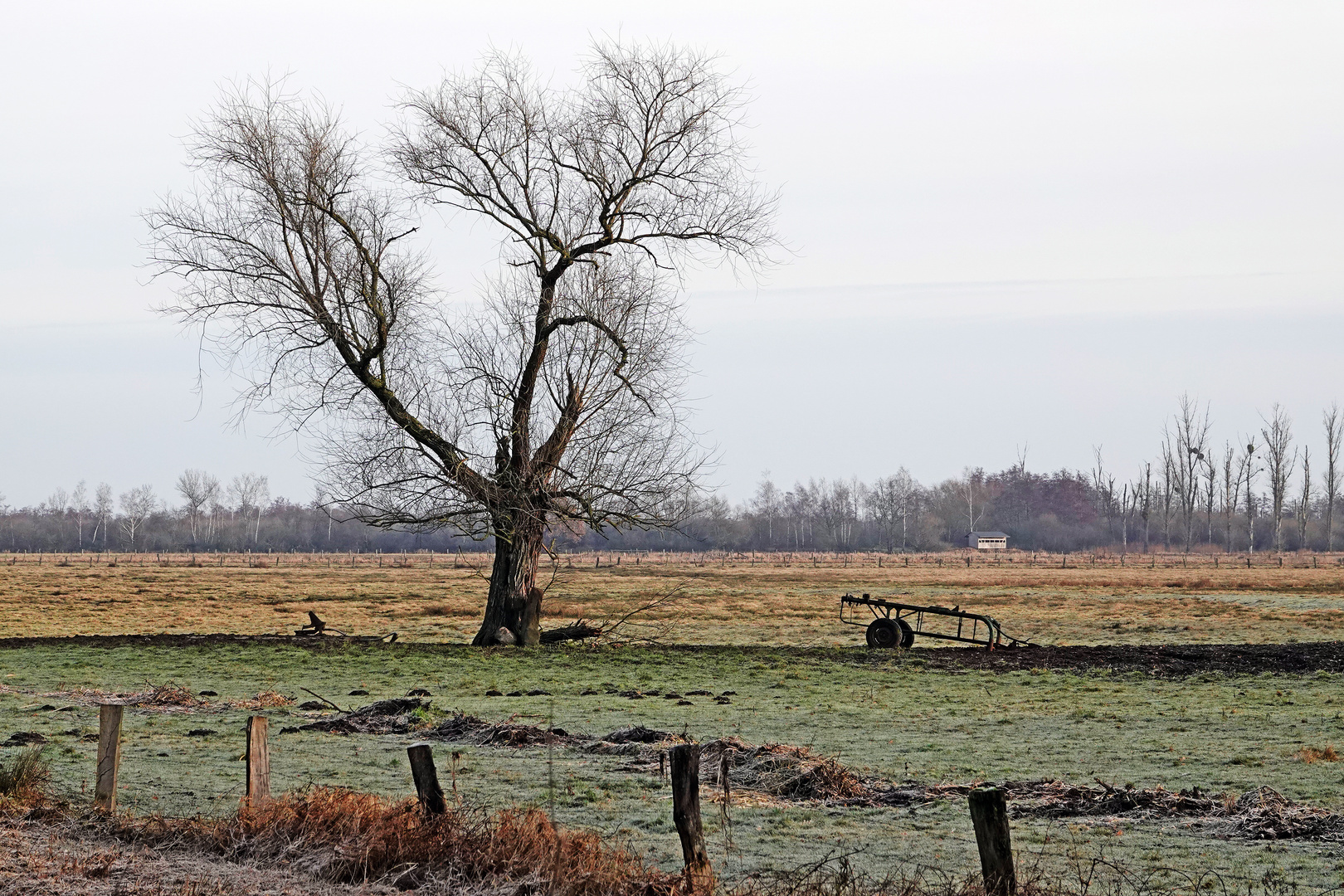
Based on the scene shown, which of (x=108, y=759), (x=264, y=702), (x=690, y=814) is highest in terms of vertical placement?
(x=690, y=814)

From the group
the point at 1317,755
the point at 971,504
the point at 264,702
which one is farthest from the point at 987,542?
the point at 1317,755

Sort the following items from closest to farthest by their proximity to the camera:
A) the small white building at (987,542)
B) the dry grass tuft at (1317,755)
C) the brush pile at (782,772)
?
1. the brush pile at (782,772)
2. the dry grass tuft at (1317,755)
3. the small white building at (987,542)

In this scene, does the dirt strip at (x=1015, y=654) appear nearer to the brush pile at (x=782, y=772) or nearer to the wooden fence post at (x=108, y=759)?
the brush pile at (x=782, y=772)

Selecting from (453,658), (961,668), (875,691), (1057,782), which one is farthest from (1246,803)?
(453,658)

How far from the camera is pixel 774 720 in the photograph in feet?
52.5

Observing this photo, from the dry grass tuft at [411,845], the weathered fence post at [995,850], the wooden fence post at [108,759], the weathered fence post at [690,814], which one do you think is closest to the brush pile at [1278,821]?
the weathered fence post at [995,850]

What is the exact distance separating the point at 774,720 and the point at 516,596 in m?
13.3

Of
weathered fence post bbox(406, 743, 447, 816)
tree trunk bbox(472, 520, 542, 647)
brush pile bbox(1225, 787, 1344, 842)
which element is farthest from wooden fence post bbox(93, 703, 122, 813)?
tree trunk bbox(472, 520, 542, 647)

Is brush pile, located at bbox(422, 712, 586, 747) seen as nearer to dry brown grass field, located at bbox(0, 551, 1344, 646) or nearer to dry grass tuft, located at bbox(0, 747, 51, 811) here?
dry grass tuft, located at bbox(0, 747, 51, 811)

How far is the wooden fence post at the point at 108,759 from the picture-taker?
9383mm

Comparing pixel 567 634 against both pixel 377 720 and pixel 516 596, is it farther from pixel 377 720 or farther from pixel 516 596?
pixel 377 720

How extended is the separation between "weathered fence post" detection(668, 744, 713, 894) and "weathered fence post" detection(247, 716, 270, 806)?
3.47m

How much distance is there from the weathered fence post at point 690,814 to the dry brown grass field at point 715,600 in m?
21.4

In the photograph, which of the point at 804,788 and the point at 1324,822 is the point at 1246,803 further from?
the point at 804,788
